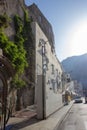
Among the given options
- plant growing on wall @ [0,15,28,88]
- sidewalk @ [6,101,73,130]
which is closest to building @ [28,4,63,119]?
sidewalk @ [6,101,73,130]

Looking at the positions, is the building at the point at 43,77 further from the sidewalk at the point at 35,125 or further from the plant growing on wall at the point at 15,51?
the plant growing on wall at the point at 15,51

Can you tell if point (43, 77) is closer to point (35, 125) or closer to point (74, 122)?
point (74, 122)

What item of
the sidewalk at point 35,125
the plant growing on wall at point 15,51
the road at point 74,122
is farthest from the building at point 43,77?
the plant growing on wall at point 15,51

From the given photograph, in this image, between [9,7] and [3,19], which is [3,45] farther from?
[9,7]

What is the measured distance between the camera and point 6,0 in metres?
28.3

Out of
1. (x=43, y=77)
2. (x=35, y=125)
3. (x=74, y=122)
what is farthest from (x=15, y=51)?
(x=35, y=125)

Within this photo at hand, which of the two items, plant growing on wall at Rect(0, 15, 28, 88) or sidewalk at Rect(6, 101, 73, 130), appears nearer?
sidewalk at Rect(6, 101, 73, 130)

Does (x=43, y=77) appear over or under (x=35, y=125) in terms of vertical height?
over

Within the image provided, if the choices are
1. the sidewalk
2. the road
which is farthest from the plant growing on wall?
the sidewalk

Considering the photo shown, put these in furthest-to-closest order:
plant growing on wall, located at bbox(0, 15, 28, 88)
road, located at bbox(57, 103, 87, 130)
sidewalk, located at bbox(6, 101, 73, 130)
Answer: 1. plant growing on wall, located at bbox(0, 15, 28, 88)
2. road, located at bbox(57, 103, 87, 130)
3. sidewalk, located at bbox(6, 101, 73, 130)

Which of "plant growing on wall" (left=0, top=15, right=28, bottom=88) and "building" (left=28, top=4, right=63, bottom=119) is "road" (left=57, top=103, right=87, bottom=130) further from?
"plant growing on wall" (left=0, top=15, right=28, bottom=88)

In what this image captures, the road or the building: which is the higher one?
the building

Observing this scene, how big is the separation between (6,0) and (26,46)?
28.8ft

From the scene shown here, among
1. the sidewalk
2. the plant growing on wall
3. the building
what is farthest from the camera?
the plant growing on wall
